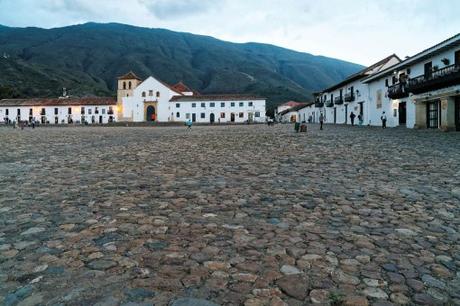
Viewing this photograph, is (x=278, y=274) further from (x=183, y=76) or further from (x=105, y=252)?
(x=183, y=76)

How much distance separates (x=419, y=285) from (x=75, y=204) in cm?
441

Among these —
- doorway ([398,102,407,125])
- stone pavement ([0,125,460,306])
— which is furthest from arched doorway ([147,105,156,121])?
stone pavement ([0,125,460,306])

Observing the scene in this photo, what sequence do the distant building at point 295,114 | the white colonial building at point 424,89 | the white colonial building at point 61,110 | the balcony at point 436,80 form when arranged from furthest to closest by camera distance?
the distant building at point 295,114, the white colonial building at point 61,110, the white colonial building at point 424,89, the balcony at point 436,80

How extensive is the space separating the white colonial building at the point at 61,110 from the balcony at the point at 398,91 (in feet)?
215

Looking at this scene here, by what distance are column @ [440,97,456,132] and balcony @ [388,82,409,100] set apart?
5641 millimetres

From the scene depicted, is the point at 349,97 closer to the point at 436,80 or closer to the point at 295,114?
the point at 436,80

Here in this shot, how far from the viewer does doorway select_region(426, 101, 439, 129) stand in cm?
3128

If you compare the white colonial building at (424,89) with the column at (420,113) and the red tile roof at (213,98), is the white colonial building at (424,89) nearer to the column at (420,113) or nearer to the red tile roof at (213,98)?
the column at (420,113)

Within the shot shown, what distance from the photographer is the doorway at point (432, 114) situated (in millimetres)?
31281

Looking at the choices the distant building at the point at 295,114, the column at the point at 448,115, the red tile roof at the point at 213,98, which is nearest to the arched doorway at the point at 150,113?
the red tile roof at the point at 213,98

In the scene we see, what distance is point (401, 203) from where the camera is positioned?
5.32 metres

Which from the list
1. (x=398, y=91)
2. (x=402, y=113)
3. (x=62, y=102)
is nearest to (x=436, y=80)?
(x=398, y=91)

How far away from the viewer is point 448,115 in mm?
27719

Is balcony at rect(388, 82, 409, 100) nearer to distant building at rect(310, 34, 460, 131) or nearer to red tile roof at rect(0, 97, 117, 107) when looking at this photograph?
distant building at rect(310, 34, 460, 131)
